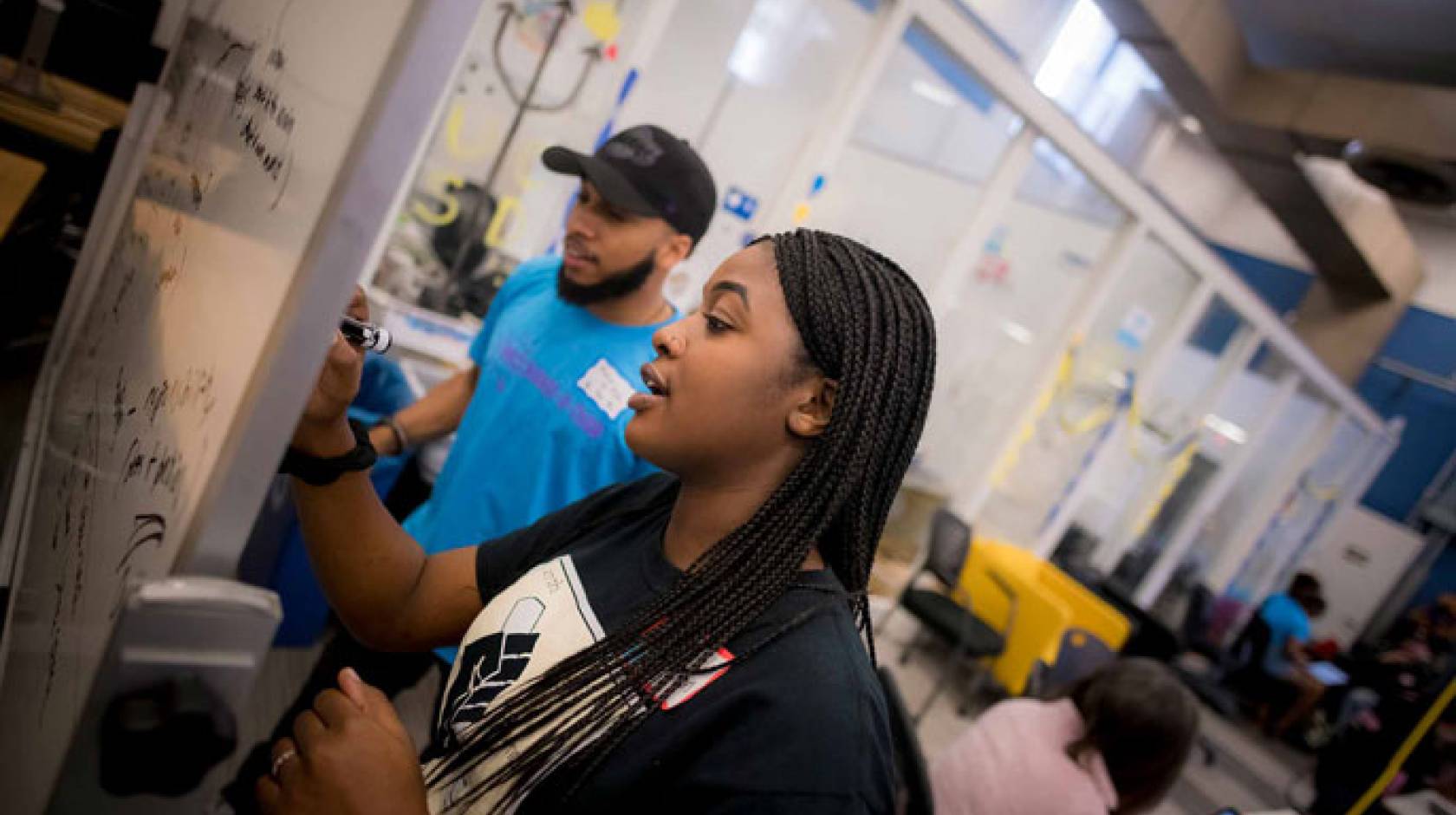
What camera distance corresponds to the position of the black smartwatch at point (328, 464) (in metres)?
0.77

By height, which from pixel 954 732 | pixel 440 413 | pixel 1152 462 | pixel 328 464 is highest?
pixel 1152 462

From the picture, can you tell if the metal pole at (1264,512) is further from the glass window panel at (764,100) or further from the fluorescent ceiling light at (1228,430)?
the glass window panel at (764,100)

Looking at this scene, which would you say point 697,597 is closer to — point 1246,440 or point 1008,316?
point 1008,316

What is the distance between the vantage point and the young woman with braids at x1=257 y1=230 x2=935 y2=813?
610 millimetres

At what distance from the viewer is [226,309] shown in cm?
50

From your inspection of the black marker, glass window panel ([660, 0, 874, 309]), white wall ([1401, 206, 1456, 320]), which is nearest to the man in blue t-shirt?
the black marker

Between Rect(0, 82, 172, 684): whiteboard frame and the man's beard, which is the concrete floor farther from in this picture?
the man's beard

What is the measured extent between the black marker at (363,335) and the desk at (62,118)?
178 centimetres

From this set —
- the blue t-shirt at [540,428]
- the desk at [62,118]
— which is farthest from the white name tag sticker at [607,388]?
the desk at [62,118]

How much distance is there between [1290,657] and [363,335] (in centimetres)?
825

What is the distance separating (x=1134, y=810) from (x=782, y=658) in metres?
1.88

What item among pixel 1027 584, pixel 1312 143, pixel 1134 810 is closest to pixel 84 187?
pixel 1134 810

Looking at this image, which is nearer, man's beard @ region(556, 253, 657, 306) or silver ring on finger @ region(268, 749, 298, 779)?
silver ring on finger @ region(268, 749, 298, 779)

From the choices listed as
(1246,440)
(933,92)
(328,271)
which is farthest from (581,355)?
(1246,440)
